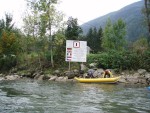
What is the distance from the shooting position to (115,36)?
7000 cm

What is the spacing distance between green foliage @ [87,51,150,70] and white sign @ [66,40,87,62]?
227cm

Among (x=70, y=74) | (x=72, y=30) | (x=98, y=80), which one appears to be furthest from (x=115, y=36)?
(x=98, y=80)

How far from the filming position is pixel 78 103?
19.1m

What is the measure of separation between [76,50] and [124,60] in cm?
586

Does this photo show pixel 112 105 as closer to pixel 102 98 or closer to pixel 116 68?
pixel 102 98

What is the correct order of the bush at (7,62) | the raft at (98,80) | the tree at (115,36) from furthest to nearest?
1. the tree at (115,36)
2. the bush at (7,62)
3. the raft at (98,80)

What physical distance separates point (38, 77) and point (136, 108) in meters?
24.3

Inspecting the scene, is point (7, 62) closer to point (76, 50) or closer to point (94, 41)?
point (76, 50)

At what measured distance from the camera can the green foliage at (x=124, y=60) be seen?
1489 inches

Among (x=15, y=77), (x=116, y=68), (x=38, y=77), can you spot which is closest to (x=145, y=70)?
(x=116, y=68)

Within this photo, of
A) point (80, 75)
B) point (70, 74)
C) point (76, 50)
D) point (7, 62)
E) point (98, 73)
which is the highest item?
point (76, 50)

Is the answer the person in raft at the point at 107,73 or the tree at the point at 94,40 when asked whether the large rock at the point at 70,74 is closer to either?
the person in raft at the point at 107,73

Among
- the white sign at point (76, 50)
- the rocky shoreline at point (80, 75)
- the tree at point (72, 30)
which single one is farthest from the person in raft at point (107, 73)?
the tree at point (72, 30)

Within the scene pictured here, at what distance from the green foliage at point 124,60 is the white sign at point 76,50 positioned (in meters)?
2.27
